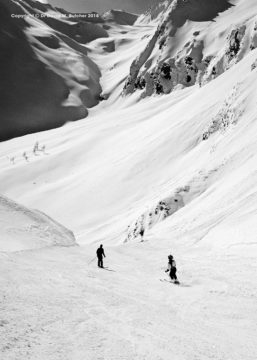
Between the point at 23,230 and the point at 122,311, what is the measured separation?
2020cm

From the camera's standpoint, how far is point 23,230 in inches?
1324

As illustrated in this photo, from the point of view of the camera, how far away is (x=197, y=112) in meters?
83.3

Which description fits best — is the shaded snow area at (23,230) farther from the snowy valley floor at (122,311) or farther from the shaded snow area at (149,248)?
the snowy valley floor at (122,311)

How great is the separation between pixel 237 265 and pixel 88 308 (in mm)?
12269

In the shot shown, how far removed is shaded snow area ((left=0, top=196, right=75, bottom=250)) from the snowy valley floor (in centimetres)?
390

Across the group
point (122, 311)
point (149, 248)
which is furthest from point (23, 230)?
point (122, 311)

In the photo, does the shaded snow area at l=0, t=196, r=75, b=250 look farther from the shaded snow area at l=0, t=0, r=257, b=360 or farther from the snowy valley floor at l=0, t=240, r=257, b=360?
the snowy valley floor at l=0, t=240, r=257, b=360

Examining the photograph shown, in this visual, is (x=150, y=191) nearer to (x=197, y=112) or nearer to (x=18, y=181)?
(x=197, y=112)

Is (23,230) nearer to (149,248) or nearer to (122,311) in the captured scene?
(149,248)

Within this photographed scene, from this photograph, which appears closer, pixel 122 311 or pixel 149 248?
pixel 122 311

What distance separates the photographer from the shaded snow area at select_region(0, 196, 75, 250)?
28.7 metres

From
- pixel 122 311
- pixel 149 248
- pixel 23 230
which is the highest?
pixel 122 311

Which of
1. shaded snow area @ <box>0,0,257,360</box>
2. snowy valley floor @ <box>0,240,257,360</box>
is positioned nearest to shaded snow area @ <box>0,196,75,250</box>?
shaded snow area @ <box>0,0,257,360</box>

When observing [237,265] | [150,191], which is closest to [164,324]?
[237,265]
